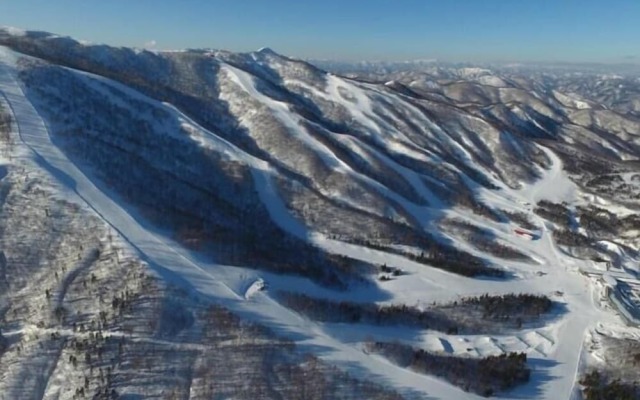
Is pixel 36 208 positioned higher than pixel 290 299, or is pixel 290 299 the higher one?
pixel 36 208

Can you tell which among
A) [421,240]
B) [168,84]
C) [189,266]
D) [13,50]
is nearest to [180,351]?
[189,266]

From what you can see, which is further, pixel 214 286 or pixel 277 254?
pixel 277 254

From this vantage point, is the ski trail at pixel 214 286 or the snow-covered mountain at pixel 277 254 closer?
the ski trail at pixel 214 286

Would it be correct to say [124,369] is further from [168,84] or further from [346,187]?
[168,84]

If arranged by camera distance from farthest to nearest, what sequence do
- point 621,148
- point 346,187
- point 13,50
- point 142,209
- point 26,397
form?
point 621,148, point 13,50, point 346,187, point 142,209, point 26,397

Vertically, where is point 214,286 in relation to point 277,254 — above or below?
above

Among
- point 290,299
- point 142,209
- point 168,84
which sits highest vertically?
point 168,84

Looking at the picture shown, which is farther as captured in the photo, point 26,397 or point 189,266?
point 189,266

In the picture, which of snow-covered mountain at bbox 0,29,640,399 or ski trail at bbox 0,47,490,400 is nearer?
ski trail at bbox 0,47,490,400
